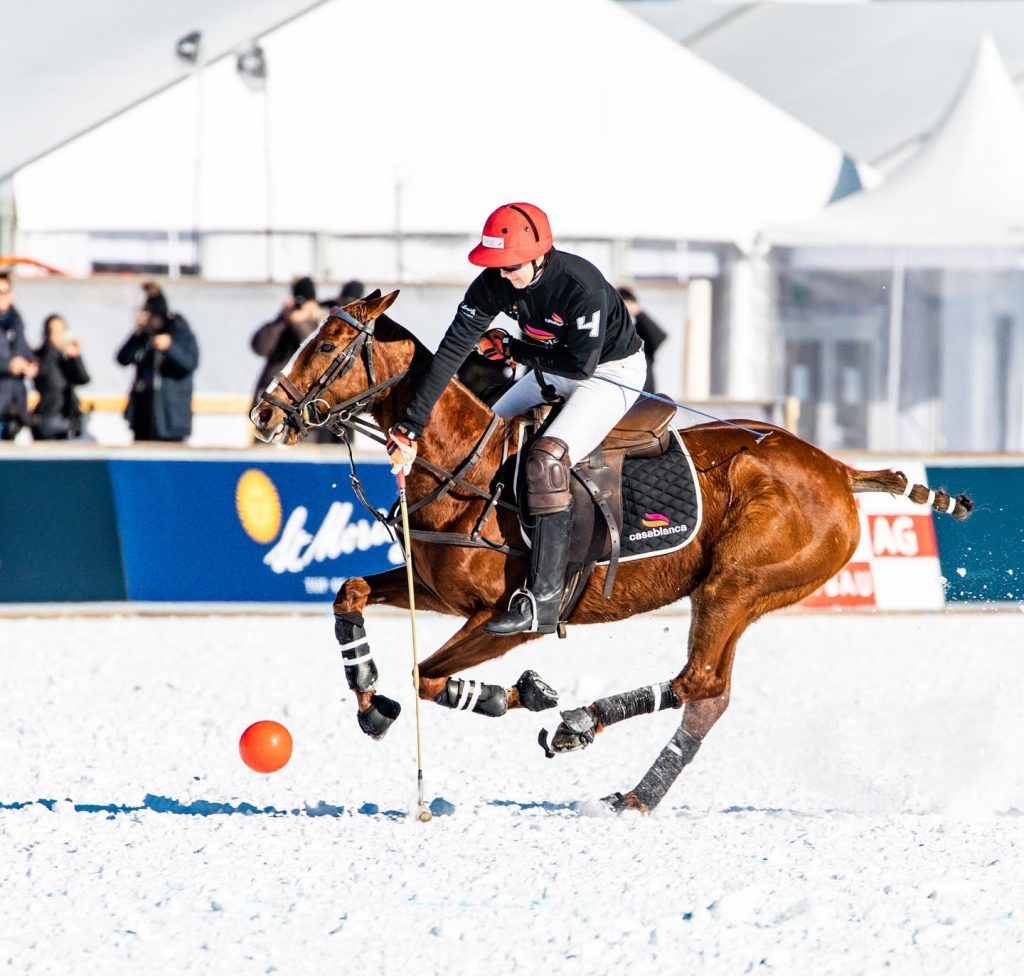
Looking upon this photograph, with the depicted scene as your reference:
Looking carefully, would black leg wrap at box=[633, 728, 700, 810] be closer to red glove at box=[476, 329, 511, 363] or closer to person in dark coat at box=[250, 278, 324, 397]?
red glove at box=[476, 329, 511, 363]

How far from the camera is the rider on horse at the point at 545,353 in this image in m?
6.35

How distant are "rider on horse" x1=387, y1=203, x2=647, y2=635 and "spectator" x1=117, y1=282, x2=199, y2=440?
300 inches

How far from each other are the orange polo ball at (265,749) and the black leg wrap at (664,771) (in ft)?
4.68

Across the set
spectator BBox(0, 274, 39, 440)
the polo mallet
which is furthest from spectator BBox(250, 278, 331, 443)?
the polo mallet

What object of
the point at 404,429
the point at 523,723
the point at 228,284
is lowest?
the point at 523,723

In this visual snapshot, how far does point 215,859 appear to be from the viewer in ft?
18.6

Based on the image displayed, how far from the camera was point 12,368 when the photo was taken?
13992mm

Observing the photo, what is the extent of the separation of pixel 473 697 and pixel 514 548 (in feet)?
1.97

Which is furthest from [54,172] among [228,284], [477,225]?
[477,225]

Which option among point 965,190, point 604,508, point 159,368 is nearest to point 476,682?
point 604,508

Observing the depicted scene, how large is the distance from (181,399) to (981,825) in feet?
29.5

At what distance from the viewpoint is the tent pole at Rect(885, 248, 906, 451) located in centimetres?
1909

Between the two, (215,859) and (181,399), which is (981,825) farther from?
(181,399)

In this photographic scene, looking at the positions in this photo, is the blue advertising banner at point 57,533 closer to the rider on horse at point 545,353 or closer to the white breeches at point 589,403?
the white breeches at point 589,403
